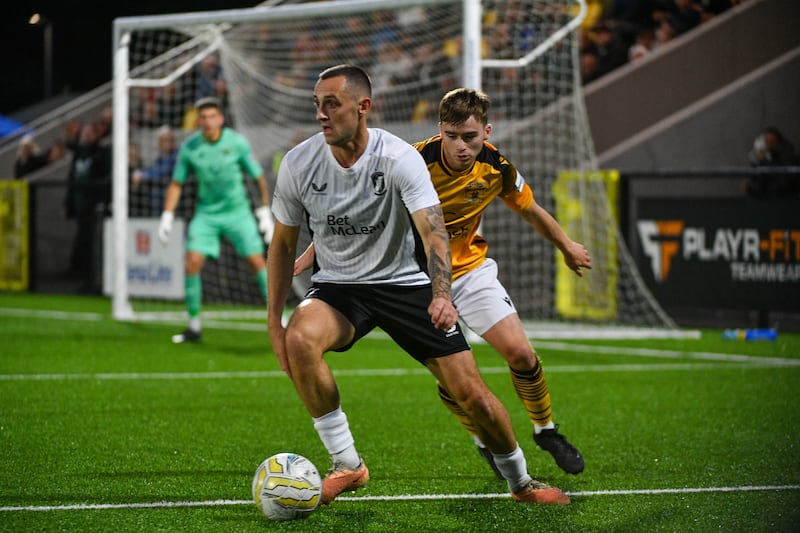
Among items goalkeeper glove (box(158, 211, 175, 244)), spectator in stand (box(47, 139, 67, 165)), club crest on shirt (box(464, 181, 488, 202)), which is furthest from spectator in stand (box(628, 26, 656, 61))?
club crest on shirt (box(464, 181, 488, 202))

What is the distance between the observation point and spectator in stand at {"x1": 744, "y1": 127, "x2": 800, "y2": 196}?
44.1 ft

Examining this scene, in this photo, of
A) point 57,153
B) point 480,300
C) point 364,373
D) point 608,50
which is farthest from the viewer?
point 57,153

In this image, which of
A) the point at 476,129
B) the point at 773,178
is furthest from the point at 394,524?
the point at 773,178

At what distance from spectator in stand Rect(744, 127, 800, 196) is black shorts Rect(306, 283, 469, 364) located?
8.76 meters

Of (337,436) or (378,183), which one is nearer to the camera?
(378,183)

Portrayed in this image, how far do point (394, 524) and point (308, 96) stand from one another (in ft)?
42.2

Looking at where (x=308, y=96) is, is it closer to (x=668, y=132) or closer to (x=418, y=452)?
(x=668, y=132)

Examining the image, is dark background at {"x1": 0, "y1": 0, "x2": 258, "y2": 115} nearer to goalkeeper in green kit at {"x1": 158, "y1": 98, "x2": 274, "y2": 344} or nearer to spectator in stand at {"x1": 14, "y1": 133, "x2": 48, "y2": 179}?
spectator in stand at {"x1": 14, "y1": 133, "x2": 48, "y2": 179}

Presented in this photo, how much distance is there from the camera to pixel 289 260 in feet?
17.9

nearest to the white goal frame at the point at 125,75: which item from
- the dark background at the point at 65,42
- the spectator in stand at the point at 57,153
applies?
the spectator in stand at the point at 57,153

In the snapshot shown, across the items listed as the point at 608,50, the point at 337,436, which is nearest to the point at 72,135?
the point at 608,50

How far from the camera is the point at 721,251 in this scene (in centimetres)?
1338

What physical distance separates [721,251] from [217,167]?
5357mm

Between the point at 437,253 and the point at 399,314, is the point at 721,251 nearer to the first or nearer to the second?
the point at 399,314
